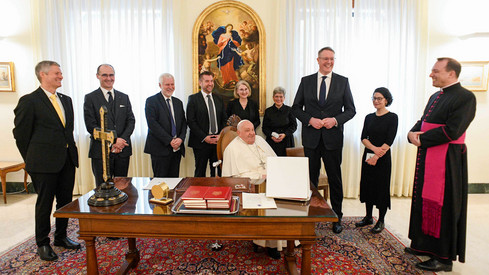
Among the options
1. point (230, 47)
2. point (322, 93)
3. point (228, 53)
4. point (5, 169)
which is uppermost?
point (230, 47)

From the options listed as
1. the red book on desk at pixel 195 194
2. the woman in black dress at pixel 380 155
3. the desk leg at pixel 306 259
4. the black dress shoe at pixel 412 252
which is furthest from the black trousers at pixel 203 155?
the black dress shoe at pixel 412 252

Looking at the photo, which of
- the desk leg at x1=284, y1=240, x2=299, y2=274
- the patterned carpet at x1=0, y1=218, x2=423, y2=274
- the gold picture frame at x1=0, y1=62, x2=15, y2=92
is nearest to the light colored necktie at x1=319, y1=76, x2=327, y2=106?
the patterned carpet at x1=0, y1=218, x2=423, y2=274

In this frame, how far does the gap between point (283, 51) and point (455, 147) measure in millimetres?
3065

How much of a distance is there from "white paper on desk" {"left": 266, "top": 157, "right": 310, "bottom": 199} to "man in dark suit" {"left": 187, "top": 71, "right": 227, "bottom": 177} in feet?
7.00

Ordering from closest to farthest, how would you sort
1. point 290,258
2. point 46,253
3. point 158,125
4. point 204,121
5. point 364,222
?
point 290,258 < point 46,253 < point 364,222 < point 158,125 < point 204,121

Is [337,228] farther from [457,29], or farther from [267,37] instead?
[457,29]

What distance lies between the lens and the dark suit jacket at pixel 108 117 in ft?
11.7

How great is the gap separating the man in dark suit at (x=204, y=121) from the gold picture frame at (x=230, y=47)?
0.71 meters

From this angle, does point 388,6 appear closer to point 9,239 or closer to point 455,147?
point 455,147

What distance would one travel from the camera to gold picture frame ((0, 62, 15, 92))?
16.6 feet

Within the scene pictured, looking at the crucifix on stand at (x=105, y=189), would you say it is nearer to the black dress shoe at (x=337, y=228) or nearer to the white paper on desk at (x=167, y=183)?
the white paper on desk at (x=167, y=183)

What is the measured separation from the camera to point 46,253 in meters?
2.97

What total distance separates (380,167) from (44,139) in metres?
3.82

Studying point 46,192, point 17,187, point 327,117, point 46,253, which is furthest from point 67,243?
point 327,117
